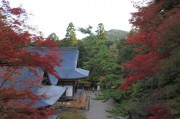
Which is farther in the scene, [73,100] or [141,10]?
[73,100]

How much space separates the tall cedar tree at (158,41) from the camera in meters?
8.79

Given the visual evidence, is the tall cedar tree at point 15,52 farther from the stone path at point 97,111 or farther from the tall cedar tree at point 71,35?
the tall cedar tree at point 71,35

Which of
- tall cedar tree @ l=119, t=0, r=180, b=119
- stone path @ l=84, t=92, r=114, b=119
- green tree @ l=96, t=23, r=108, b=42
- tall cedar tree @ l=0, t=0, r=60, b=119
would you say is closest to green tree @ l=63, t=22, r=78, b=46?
green tree @ l=96, t=23, r=108, b=42

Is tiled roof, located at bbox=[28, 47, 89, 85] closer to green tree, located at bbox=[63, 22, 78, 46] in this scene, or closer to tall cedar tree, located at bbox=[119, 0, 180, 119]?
tall cedar tree, located at bbox=[119, 0, 180, 119]

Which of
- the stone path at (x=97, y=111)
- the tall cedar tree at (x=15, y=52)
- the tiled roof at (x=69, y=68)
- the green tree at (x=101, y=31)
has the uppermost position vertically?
the green tree at (x=101, y=31)

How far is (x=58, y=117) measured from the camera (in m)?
19.2

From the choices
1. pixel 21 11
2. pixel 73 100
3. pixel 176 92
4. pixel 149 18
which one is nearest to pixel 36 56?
pixel 21 11

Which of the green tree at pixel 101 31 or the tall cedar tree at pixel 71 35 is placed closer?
the tall cedar tree at pixel 71 35

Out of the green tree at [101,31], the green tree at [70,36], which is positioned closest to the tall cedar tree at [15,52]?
the green tree at [70,36]

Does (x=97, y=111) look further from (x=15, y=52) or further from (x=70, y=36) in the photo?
(x=70, y=36)

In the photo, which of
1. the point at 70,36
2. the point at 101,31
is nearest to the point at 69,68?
the point at 70,36

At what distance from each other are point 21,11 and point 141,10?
5.65 m

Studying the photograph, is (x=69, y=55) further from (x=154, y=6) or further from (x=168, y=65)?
(x=168, y=65)

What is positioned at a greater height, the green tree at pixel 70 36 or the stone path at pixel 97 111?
the green tree at pixel 70 36
